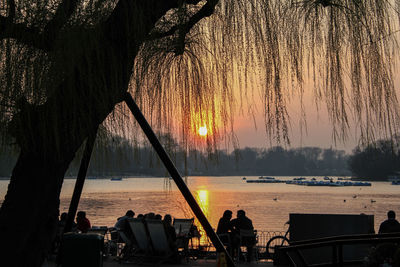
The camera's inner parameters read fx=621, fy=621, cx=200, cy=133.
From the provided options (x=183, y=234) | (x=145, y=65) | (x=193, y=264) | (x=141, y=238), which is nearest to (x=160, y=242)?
(x=141, y=238)

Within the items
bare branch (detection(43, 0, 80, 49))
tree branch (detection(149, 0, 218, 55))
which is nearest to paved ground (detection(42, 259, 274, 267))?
tree branch (detection(149, 0, 218, 55))

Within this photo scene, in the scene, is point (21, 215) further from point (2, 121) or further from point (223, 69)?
point (223, 69)

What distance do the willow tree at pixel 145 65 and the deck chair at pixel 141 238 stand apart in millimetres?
8169

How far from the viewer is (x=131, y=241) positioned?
14578mm

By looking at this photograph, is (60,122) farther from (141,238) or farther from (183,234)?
(183,234)

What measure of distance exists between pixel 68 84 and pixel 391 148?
2404mm

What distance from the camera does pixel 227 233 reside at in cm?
1484

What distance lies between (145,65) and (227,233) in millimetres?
10018

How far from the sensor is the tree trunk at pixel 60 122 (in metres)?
4.77

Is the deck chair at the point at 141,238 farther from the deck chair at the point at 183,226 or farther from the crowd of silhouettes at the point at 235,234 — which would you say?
the crowd of silhouettes at the point at 235,234

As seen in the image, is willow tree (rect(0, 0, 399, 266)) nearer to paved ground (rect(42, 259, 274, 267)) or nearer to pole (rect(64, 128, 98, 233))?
pole (rect(64, 128, 98, 233))

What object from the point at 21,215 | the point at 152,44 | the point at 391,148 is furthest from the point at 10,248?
the point at 391,148

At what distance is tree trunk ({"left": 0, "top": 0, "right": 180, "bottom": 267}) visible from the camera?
15.6 feet

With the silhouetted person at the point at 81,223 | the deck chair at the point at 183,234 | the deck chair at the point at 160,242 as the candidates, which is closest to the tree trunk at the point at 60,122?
the deck chair at the point at 160,242
